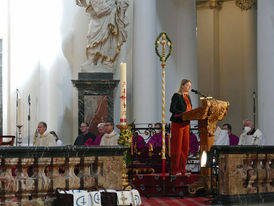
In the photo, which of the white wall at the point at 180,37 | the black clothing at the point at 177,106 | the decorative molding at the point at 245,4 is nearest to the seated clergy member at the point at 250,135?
the black clothing at the point at 177,106

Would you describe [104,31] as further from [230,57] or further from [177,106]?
[230,57]

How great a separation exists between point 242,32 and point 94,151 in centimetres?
1719

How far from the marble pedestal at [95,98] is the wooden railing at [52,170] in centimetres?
849

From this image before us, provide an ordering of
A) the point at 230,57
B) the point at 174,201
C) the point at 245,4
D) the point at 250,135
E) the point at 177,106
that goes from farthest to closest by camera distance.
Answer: the point at 230,57, the point at 245,4, the point at 250,135, the point at 177,106, the point at 174,201

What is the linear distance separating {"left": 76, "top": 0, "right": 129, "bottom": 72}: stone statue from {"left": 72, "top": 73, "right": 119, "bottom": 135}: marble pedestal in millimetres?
446

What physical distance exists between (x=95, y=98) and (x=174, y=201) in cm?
730

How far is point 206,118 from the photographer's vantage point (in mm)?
10945

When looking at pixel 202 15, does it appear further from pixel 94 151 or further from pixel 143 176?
pixel 94 151

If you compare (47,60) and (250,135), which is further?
(47,60)

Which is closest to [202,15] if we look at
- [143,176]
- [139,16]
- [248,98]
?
A: [248,98]

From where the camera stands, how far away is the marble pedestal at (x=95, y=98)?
17344 millimetres

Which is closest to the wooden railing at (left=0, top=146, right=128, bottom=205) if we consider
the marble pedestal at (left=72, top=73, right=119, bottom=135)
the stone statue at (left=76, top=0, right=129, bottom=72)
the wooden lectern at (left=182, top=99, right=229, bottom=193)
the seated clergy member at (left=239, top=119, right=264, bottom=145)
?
the wooden lectern at (left=182, top=99, right=229, bottom=193)

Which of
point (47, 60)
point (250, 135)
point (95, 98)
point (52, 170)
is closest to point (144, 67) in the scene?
point (95, 98)

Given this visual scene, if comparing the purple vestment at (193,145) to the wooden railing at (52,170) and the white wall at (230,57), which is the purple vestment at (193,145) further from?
the white wall at (230,57)
